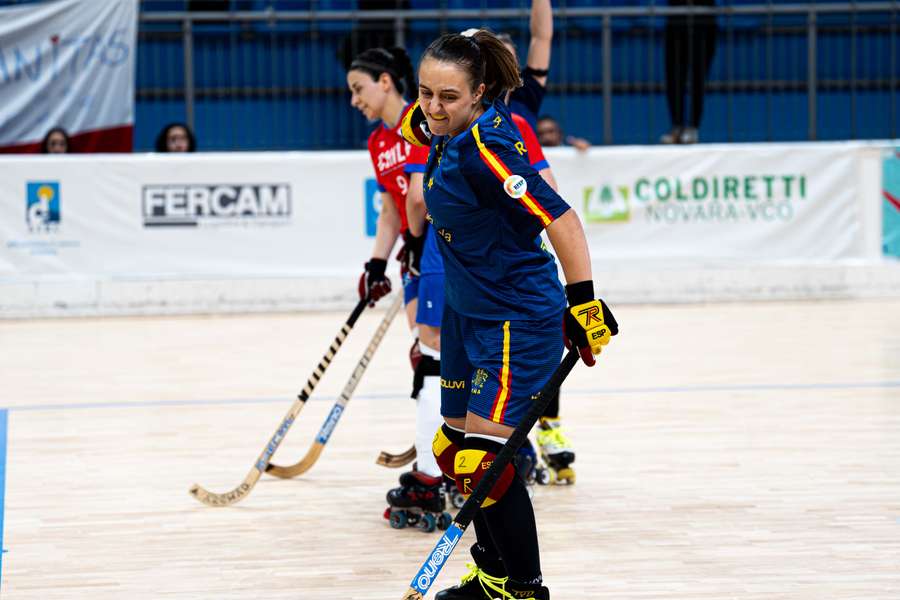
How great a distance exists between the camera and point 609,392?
660cm

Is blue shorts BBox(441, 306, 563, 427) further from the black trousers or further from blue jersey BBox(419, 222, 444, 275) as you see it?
the black trousers

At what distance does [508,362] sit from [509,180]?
455mm

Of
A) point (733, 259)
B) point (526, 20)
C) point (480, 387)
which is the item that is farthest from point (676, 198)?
point (480, 387)

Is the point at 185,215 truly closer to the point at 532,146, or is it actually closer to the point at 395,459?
the point at 395,459

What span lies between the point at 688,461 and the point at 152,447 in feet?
7.33

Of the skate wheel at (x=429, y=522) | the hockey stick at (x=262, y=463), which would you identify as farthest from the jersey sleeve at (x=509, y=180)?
→ the hockey stick at (x=262, y=463)

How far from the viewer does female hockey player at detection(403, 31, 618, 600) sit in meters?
2.90

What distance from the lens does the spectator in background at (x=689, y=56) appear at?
11469 millimetres

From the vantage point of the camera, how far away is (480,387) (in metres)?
3.08

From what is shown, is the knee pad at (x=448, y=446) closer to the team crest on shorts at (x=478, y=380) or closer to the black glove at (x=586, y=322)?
the team crest on shorts at (x=478, y=380)

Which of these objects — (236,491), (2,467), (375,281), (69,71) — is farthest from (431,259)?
(69,71)

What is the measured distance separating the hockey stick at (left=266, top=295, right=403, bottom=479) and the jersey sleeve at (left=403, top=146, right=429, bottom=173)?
56cm

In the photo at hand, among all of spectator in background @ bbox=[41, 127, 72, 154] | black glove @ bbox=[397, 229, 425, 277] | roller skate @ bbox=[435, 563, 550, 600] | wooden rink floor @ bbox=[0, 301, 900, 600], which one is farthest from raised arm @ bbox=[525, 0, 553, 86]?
spectator in background @ bbox=[41, 127, 72, 154]

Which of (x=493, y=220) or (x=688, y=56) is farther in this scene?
(x=688, y=56)
